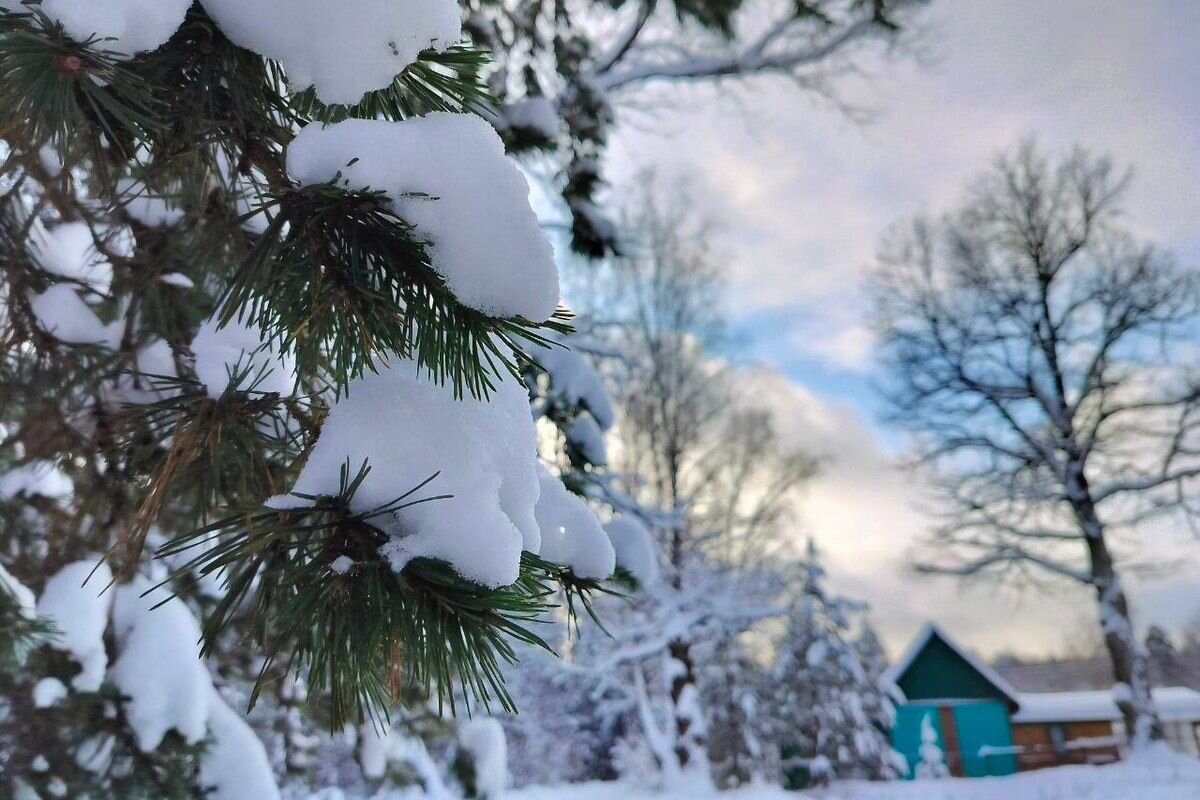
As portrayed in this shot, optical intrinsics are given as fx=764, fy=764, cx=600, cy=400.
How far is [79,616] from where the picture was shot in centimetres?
222

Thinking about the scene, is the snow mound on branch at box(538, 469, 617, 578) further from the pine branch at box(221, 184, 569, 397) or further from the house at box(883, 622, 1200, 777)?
the house at box(883, 622, 1200, 777)

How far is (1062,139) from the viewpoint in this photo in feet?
35.4

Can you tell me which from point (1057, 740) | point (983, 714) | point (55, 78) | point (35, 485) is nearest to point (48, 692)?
point (35, 485)

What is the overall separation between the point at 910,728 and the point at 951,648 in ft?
6.63

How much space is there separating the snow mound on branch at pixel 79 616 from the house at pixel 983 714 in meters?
15.0

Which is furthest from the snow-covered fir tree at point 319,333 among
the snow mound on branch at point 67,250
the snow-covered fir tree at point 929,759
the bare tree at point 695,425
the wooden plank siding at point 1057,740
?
the wooden plank siding at point 1057,740

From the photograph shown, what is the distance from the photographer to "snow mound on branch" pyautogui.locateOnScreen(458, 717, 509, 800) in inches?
160

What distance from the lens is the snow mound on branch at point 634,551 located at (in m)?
2.02

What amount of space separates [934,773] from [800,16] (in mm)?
13277

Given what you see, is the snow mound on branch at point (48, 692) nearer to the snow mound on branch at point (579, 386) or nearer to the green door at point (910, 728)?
the snow mound on branch at point (579, 386)

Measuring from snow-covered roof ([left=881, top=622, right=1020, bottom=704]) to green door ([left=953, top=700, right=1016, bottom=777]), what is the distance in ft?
1.17

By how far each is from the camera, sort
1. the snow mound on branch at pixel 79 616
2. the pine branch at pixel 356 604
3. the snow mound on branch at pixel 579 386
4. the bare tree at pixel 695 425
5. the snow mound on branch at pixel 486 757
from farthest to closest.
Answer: the bare tree at pixel 695 425, the snow mound on branch at pixel 486 757, the snow mound on branch at pixel 579 386, the snow mound on branch at pixel 79 616, the pine branch at pixel 356 604

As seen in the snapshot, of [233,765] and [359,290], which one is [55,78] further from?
[233,765]

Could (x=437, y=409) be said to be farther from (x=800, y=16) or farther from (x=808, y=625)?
(x=808, y=625)
